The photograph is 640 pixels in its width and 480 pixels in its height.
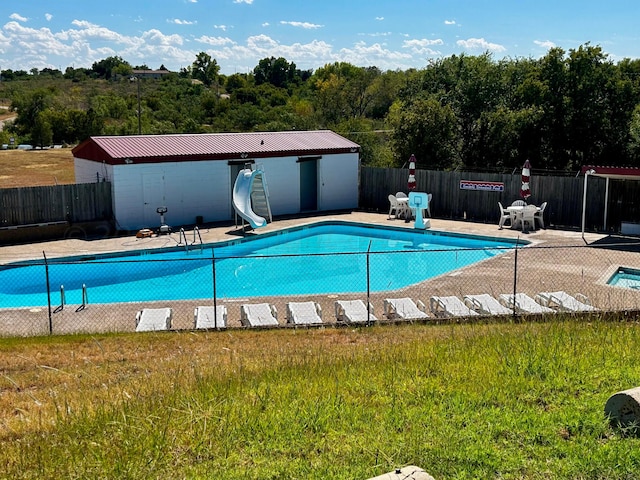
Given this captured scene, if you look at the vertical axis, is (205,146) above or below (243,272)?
above

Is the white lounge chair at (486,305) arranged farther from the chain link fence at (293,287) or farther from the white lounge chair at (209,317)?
the white lounge chair at (209,317)

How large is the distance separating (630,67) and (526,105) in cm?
729

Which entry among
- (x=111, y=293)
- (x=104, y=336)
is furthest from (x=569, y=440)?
(x=111, y=293)

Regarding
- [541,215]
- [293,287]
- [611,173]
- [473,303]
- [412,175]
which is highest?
[611,173]

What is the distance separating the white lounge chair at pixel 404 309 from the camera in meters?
12.7

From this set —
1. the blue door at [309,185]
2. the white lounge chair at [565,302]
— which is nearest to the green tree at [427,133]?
the blue door at [309,185]

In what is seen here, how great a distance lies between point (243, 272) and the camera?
19.4 metres

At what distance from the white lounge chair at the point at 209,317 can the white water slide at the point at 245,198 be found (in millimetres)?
10138

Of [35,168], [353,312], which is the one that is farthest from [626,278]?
[35,168]

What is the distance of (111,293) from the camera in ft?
57.3

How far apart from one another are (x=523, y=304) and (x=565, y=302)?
87 cm

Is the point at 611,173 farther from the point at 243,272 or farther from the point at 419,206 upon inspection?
the point at 243,272

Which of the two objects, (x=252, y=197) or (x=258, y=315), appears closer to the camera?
(x=258, y=315)

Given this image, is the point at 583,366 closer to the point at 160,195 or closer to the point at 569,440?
the point at 569,440
